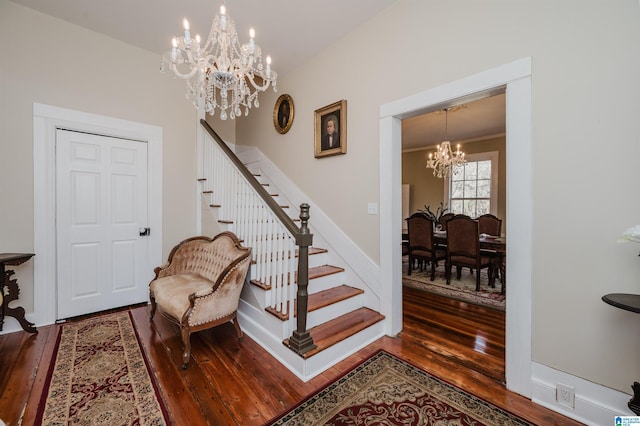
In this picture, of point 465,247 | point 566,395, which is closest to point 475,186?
point 465,247

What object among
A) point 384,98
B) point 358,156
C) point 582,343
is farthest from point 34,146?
point 582,343

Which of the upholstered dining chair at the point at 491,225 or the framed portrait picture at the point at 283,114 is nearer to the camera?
the framed portrait picture at the point at 283,114

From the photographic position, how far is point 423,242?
175 inches

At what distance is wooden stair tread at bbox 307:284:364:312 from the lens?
241 cm

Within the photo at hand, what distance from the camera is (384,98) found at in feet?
8.57

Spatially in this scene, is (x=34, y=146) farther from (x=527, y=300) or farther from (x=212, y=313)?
(x=527, y=300)

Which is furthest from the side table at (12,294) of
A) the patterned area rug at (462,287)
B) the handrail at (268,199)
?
the patterned area rug at (462,287)

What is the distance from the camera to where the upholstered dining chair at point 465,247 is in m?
3.76

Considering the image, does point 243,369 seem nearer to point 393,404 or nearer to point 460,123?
point 393,404

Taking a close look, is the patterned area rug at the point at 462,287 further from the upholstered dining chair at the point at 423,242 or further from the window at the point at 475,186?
the window at the point at 475,186

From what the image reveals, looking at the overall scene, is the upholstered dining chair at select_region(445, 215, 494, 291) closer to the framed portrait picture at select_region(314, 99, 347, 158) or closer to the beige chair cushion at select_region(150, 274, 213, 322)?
the framed portrait picture at select_region(314, 99, 347, 158)

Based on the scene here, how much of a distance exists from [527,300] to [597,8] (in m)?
1.82

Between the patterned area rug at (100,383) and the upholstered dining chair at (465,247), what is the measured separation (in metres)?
3.93

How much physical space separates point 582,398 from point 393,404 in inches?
43.8
